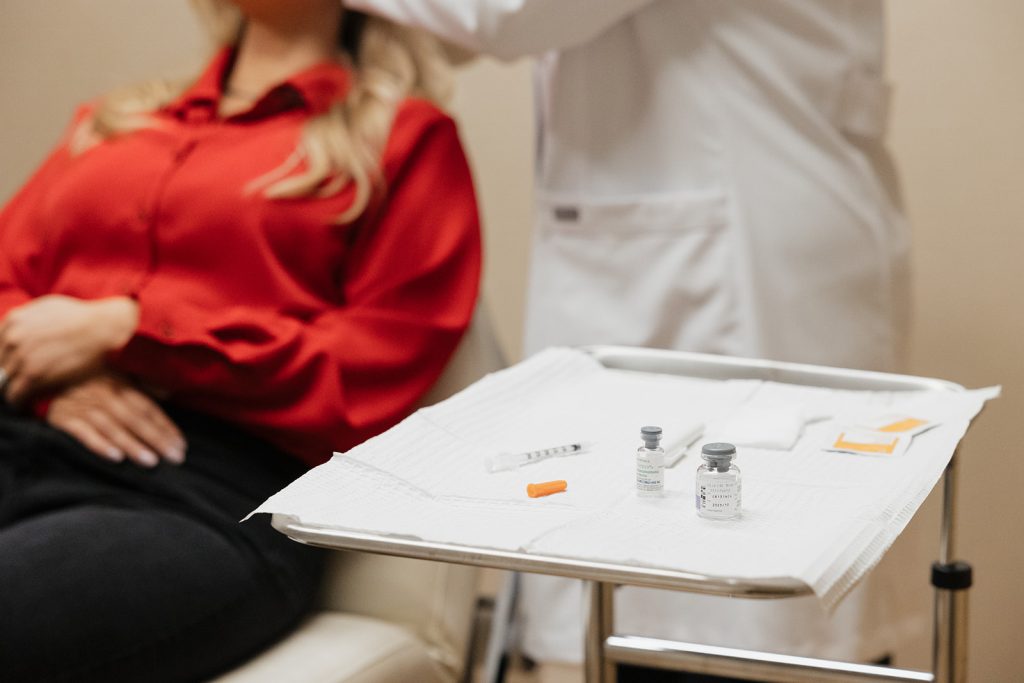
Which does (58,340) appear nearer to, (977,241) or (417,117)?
(417,117)

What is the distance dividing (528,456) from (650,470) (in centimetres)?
11

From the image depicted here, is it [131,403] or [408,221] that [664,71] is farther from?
[131,403]

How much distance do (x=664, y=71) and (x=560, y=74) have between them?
0.14 m

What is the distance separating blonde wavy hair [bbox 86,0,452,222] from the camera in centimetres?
144

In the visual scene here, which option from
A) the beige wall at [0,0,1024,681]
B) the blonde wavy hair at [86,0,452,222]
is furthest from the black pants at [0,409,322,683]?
the beige wall at [0,0,1024,681]

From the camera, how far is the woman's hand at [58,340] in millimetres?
1385

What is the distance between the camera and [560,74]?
4.89ft

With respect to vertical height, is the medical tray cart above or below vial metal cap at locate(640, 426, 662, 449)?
below

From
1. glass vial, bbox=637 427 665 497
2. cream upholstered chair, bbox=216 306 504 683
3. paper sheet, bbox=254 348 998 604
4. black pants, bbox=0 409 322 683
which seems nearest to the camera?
paper sheet, bbox=254 348 998 604

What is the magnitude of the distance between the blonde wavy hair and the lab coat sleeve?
16 centimetres

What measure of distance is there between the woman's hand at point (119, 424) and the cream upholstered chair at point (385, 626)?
0.23 metres

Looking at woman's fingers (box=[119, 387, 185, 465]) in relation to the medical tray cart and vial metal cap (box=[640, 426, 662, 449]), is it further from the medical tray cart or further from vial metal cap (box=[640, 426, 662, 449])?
vial metal cap (box=[640, 426, 662, 449])

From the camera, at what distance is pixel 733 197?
4.60 feet

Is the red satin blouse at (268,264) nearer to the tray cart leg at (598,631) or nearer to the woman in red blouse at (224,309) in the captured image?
the woman in red blouse at (224,309)
